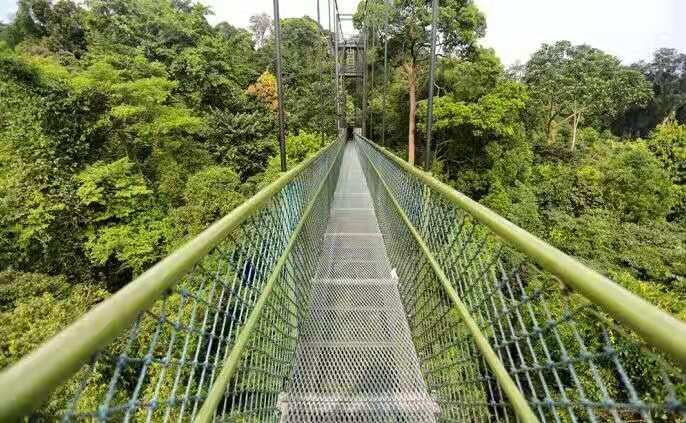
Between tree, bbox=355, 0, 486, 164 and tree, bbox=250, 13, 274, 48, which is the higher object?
tree, bbox=250, 13, 274, 48

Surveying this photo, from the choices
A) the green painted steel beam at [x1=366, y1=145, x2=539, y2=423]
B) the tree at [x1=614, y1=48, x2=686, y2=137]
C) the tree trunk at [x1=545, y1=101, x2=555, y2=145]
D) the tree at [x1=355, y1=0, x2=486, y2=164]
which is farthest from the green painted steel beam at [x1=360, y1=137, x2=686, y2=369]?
the tree at [x1=614, y1=48, x2=686, y2=137]

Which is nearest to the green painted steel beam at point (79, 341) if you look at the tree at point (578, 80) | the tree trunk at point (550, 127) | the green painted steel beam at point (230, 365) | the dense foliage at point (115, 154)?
the green painted steel beam at point (230, 365)

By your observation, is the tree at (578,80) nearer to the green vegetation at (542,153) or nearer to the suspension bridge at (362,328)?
the green vegetation at (542,153)

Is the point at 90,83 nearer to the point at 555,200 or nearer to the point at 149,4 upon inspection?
the point at 149,4

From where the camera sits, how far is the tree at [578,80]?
16.7 meters

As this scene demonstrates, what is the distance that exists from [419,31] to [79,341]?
523 inches

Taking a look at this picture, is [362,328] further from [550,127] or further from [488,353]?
[550,127]

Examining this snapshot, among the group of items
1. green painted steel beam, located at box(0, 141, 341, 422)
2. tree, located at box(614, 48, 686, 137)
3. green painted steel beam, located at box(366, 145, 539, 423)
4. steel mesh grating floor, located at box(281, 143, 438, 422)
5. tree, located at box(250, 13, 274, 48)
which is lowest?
steel mesh grating floor, located at box(281, 143, 438, 422)

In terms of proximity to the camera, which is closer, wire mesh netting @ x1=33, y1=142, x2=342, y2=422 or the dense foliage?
wire mesh netting @ x1=33, y1=142, x2=342, y2=422

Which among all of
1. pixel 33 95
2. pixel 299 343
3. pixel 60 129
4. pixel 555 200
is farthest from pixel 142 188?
pixel 555 200

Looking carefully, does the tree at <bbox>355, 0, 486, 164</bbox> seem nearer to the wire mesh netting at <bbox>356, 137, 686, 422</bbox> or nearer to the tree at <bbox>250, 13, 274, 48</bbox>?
the wire mesh netting at <bbox>356, 137, 686, 422</bbox>

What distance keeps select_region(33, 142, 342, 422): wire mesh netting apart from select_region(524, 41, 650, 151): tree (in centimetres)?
1694

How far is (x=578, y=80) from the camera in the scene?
16.9 metres

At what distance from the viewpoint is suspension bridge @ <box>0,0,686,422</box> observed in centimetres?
54
